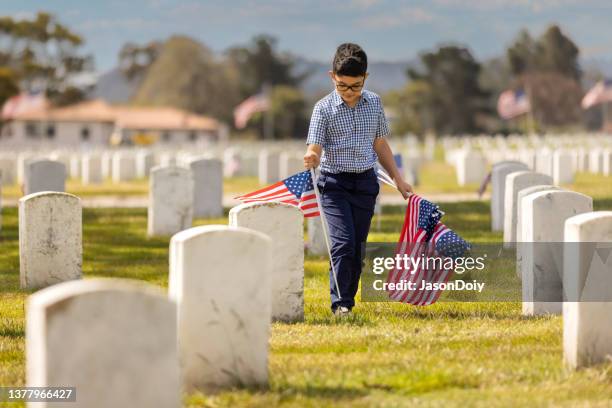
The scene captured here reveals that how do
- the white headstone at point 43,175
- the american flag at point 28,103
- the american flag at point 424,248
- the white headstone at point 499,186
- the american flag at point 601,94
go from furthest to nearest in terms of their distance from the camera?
1. the american flag at point 28,103
2. the american flag at point 601,94
3. the white headstone at point 43,175
4. the white headstone at point 499,186
5. the american flag at point 424,248

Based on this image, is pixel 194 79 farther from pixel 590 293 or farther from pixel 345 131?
pixel 590 293

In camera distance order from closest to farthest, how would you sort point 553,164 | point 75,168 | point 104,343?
point 104,343 < point 553,164 < point 75,168

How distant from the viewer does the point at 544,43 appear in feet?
406

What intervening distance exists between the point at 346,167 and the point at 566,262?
7.10 ft

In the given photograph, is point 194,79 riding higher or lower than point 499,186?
higher

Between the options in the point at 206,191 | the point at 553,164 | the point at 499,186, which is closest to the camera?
the point at 499,186

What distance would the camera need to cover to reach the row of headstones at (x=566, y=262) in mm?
6145

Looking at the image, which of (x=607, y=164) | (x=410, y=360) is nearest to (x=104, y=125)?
(x=607, y=164)

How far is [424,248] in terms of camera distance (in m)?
8.68

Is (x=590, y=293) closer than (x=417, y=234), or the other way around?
(x=590, y=293)

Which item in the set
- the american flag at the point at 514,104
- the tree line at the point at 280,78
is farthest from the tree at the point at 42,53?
the american flag at the point at 514,104

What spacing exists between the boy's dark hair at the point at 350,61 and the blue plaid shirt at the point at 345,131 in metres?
0.24

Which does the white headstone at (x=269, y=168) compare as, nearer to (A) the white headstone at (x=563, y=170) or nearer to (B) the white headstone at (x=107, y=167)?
(A) the white headstone at (x=563, y=170)

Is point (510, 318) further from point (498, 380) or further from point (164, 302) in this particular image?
point (164, 302)
